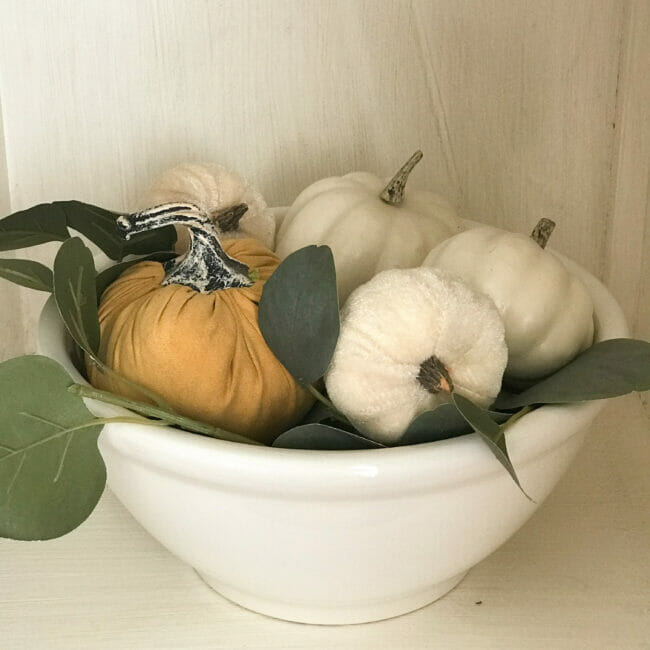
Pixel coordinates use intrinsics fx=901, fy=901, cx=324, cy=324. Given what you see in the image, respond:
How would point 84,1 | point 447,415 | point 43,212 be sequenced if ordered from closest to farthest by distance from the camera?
point 447,415, point 43,212, point 84,1

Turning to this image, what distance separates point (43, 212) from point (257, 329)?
0.49 feet

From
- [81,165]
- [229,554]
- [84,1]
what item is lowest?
[229,554]

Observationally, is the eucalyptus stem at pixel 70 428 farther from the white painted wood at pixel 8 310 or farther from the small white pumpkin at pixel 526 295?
the white painted wood at pixel 8 310

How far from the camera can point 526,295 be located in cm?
43

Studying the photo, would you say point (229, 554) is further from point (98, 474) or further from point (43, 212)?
point (43, 212)

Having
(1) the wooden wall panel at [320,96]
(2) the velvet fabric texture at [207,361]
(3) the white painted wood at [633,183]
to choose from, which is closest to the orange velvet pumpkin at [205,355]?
(2) the velvet fabric texture at [207,361]

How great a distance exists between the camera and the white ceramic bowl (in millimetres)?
342

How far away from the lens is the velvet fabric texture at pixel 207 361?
0.40m

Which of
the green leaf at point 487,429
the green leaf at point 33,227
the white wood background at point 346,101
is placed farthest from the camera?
the white wood background at point 346,101

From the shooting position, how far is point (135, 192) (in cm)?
65

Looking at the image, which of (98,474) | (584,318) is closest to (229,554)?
(98,474)

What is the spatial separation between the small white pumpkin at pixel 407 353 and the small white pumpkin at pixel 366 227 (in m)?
0.08

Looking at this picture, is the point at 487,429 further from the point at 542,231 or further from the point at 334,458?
the point at 542,231

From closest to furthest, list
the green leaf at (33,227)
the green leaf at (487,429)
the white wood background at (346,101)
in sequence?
the green leaf at (487,429) → the green leaf at (33,227) → the white wood background at (346,101)
